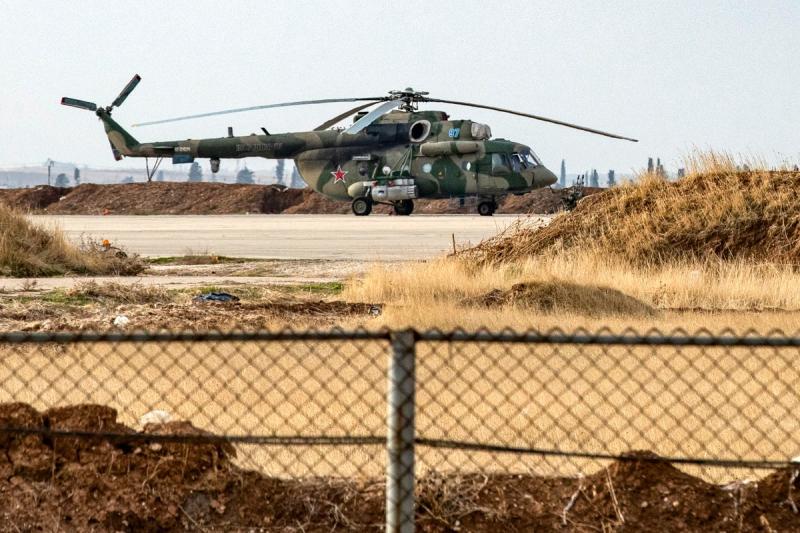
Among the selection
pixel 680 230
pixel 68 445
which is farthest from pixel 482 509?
pixel 680 230

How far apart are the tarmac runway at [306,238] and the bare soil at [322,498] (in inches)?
632

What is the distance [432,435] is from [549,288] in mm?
7090

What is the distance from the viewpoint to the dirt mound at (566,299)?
13.9 meters

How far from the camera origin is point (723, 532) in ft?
16.9

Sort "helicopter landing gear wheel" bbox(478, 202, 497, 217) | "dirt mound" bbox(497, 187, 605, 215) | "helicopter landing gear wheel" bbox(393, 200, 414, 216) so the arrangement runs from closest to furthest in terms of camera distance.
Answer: "helicopter landing gear wheel" bbox(393, 200, 414, 216) → "helicopter landing gear wheel" bbox(478, 202, 497, 217) → "dirt mound" bbox(497, 187, 605, 215)

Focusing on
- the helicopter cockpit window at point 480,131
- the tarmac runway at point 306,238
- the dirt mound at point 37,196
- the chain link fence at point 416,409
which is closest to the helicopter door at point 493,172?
the helicopter cockpit window at point 480,131

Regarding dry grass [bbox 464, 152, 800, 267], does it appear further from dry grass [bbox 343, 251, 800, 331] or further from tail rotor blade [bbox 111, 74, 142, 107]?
tail rotor blade [bbox 111, 74, 142, 107]

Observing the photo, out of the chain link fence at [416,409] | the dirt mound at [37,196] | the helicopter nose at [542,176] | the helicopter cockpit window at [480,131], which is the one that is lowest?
the chain link fence at [416,409]

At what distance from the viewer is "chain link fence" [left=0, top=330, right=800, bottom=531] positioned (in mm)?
4602

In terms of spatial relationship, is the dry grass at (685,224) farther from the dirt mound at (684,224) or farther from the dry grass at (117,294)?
the dry grass at (117,294)

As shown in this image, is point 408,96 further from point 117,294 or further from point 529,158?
point 117,294

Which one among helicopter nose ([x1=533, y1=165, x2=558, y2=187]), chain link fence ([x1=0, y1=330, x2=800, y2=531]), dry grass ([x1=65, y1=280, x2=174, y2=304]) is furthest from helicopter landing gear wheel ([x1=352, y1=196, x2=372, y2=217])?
chain link fence ([x1=0, y1=330, x2=800, y2=531])

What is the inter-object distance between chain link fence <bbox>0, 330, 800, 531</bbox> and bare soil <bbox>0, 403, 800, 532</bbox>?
0.41 feet

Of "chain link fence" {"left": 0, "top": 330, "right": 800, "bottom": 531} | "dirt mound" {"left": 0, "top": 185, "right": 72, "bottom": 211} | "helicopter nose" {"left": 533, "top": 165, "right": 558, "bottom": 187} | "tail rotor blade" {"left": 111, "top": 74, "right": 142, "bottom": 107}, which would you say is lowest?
"chain link fence" {"left": 0, "top": 330, "right": 800, "bottom": 531}
